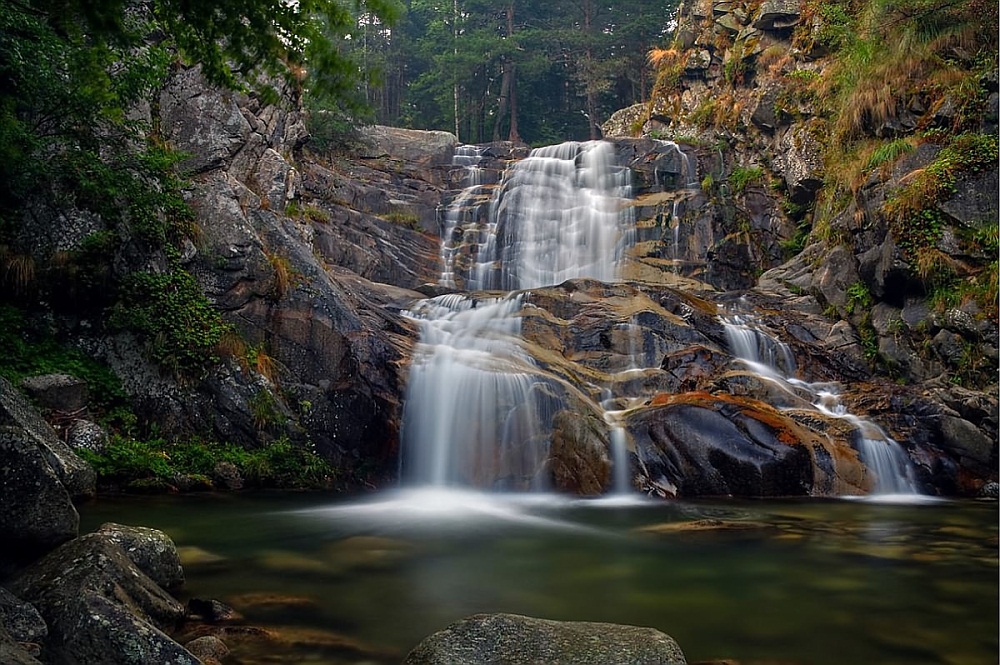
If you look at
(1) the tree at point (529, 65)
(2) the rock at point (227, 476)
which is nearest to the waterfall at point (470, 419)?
(2) the rock at point (227, 476)

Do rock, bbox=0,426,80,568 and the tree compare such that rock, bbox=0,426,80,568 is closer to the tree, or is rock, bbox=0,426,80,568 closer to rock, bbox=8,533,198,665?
rock, bbox=8,533,198,665

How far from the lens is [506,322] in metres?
14.4

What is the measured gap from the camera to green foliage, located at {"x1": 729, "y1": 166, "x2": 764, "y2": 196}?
21156 millimetres

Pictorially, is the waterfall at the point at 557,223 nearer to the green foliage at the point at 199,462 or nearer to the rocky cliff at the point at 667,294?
the rocky cliff at the point at 667,294

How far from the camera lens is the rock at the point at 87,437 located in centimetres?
916

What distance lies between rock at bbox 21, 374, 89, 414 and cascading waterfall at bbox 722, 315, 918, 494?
10.6 meters

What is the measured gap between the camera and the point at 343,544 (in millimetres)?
6902

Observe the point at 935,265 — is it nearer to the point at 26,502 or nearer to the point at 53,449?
the point at 53,449

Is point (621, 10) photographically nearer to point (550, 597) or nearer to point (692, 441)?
point (692, 441)

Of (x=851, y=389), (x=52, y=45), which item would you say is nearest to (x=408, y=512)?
(x=52, y=45)

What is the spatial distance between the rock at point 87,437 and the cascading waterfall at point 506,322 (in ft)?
13.4

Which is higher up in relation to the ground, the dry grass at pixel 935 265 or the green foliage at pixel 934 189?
the green foliage at pixel 934 189

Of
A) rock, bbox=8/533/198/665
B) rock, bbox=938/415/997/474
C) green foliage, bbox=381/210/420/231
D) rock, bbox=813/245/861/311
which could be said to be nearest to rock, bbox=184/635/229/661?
rock, bbox=8/533/198/665

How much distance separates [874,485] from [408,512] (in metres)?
6.78
